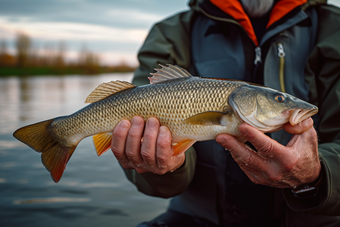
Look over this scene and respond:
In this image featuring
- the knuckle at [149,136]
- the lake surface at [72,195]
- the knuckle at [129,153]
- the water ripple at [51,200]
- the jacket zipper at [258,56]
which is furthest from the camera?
the water ripple at [51,200]

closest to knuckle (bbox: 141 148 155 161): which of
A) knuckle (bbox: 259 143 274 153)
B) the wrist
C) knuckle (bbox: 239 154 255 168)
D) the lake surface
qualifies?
knuckle (bbox: 239 154 255 168)

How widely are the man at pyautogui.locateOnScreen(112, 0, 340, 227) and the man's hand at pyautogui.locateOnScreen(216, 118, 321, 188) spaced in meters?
0.36

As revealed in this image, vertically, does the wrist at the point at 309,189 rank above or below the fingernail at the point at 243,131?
below

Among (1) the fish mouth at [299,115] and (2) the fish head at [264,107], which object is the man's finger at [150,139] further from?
(1) the fish mouth at [299,115]

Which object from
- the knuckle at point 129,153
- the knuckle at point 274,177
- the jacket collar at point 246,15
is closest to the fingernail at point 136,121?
the knuckle at point 129,153

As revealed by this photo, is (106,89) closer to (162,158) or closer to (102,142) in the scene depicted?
(102,142)

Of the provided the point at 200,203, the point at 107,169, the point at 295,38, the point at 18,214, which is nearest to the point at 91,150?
the point at 107,169

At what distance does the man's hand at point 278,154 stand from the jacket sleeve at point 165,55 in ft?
2.54

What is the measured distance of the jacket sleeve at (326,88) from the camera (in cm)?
205

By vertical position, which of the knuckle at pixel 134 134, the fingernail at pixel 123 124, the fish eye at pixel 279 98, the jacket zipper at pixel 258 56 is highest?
the jacket zipper at pixel 258 56

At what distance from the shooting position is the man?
242 cm

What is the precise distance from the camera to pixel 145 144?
75.2 inches

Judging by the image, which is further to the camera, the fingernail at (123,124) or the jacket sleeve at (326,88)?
the jacket sleeve at (326,88)

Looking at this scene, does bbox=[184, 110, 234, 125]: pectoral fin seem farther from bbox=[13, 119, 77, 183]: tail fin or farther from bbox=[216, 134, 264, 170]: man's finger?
bbox=[13, 119, 77, 183]: tail fin
